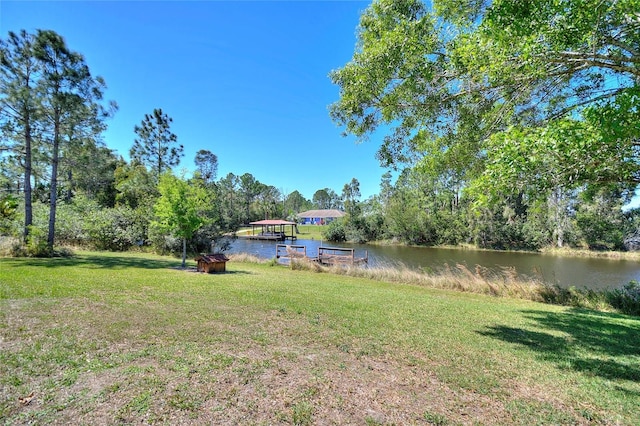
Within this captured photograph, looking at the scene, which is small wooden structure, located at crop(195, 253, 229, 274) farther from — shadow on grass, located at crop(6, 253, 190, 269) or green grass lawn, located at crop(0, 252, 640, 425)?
green grass lawn, located at crop(0, 252, 640, 425)

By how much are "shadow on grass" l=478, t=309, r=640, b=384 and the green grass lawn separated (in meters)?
0.03

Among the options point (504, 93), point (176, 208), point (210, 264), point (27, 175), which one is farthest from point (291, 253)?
point (504, 93)

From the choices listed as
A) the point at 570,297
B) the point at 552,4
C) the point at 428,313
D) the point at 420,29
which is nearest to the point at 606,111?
the point at 552,4

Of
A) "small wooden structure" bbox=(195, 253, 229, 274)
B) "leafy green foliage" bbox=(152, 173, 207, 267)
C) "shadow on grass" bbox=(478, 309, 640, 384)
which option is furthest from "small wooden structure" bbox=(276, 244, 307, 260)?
"shadow on grass" bbox=(478, 309, 640, 384)

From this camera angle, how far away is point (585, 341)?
5008mm

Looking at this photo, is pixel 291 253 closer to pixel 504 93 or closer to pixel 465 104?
pixel 465 104

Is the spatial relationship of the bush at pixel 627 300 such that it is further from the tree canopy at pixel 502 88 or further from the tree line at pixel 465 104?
the tree canopy at pixel 502 88

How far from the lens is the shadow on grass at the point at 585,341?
12.8ft

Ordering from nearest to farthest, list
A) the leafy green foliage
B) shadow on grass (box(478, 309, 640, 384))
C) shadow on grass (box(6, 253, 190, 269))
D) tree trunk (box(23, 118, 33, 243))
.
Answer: shadow on grass (box(478, 309, 640, 384)) → shadow on grass (box(6, 253, 190, 269)) → the leafy green foliage → tree trunk (box(23, 118, 33, 243))

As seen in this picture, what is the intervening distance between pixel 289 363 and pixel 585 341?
204 inches

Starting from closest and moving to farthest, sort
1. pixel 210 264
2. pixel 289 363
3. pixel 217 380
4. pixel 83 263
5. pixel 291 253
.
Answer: pixel 217 380 < pixel 289 363 < pixel 83 263 < pixel 210 264 < pixel 291 253

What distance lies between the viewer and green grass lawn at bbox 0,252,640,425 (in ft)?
8.36

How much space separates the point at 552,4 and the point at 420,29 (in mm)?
1649

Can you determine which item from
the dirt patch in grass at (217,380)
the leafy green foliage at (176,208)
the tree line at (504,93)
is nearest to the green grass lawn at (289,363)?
the dirt patch in grass at (217,380)
